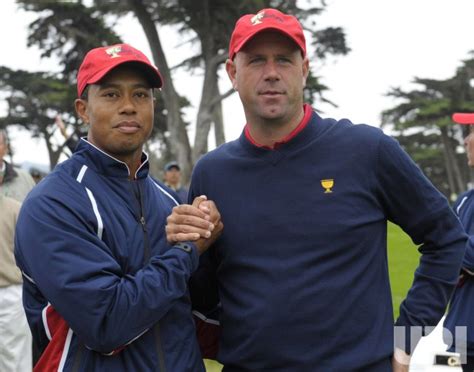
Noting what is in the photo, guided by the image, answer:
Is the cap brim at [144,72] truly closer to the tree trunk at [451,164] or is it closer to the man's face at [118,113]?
the man's face at [118,113]

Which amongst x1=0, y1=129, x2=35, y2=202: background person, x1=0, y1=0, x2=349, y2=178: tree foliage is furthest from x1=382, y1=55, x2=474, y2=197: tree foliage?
x1=0, y1=129, x2=35, y2=202: background person

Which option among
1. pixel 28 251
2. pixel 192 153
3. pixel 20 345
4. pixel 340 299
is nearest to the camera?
pixel 28 251

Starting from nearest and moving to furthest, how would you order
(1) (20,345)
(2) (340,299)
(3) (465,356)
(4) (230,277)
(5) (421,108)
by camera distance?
(2) (340,299), (4) (230,277), (3) (465,356), (1) (20,345), (5) (421,108)

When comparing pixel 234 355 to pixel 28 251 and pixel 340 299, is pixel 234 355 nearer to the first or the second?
pixel 340 299

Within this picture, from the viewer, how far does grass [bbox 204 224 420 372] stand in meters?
10.2

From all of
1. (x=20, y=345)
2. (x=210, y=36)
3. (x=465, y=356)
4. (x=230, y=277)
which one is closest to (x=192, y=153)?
(x=210, y=36)

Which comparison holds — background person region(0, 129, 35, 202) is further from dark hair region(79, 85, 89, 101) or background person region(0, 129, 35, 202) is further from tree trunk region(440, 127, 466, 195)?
tree trunk region(440, 127, 466, 195)

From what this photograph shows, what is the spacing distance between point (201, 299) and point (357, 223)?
70cm

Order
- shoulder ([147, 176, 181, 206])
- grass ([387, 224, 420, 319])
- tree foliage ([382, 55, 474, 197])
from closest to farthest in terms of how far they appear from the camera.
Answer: shoulder ([147, 176, 181, 206]) → grass ([387, 224, 420, 319]) → tree foliage ([382, 55, 474, 197])

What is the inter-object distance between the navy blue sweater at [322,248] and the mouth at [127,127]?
375mm

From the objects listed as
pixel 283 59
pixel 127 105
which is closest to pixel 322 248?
pixel 283 59

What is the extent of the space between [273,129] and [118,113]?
0.58 meters

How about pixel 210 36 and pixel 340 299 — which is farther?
pixel 210 36

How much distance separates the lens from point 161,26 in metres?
23.3
